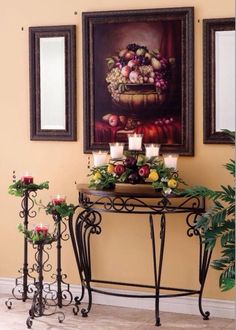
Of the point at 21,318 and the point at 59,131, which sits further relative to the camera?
the point at 59,131

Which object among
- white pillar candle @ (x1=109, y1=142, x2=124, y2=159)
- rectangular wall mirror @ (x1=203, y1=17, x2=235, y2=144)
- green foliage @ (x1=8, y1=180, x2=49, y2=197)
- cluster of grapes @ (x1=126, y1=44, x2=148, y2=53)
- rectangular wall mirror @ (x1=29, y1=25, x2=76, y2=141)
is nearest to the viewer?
rectangular wall mirror @ (x1=203, y1=17, x2=235, y2=144)

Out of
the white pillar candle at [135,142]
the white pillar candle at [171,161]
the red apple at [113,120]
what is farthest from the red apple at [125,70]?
the white pillar candle at [171,161]

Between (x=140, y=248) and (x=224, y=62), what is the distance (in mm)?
1415

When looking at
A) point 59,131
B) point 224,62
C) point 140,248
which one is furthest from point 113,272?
point 224,62

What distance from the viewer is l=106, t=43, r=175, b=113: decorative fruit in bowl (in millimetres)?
5492

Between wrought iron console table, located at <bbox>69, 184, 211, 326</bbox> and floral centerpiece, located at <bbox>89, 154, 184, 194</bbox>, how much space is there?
0.06 meters

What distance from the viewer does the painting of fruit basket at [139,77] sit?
545 cm

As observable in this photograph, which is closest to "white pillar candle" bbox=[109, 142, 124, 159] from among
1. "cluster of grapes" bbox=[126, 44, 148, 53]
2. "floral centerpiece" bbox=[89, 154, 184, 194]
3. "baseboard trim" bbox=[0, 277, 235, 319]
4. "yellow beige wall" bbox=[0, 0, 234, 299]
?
"floral centerpiece" bbox=[89, 154, 184, 194]

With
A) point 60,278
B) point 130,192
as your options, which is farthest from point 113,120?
point 60,278

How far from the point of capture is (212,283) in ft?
18.1

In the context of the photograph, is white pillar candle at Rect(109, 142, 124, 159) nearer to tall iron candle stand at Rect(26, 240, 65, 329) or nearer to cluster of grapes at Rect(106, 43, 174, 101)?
cluster of grapes at Rect(106, 43, 174, 101)

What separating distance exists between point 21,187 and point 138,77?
1120 mm

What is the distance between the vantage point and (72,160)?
230 inches

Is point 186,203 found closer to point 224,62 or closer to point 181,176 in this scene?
point 181,176
